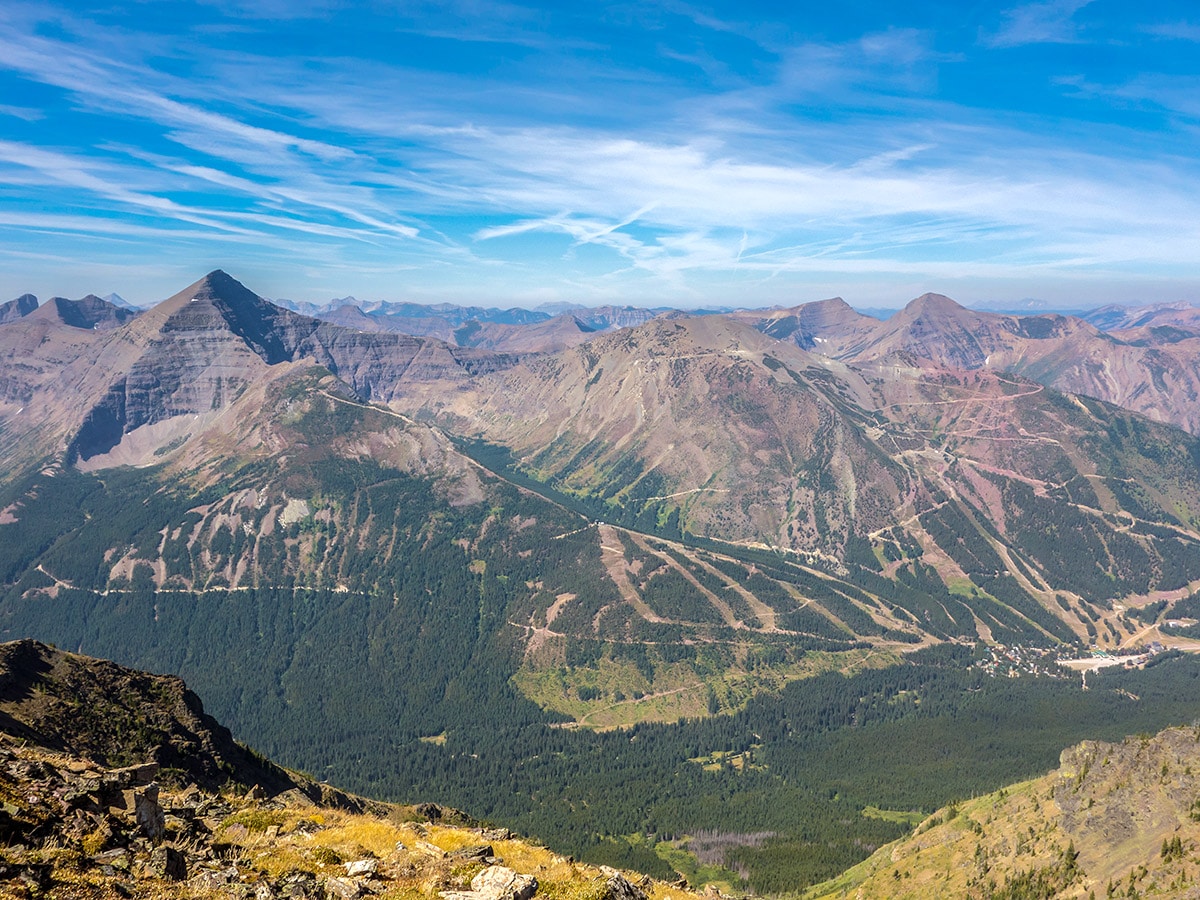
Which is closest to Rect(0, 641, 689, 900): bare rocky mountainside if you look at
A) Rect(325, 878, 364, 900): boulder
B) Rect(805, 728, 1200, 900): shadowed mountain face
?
Rect(325, 878, 364, 900): boulder

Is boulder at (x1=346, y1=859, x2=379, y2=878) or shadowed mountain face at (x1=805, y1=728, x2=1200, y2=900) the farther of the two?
shadowed mountain face at (x1=805, y1=728, x2=1200, y2=900)

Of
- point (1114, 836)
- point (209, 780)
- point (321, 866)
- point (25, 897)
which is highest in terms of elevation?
point (25, 897)

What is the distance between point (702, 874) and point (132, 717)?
153 metres

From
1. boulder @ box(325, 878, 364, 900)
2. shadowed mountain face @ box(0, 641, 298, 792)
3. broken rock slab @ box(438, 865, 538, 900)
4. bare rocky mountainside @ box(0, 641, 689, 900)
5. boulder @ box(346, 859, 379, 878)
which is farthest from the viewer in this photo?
shadowed mountain face @ box(0, 641, 298, 792)

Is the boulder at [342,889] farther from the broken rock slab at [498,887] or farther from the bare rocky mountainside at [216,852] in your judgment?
the broken rock slab at [498,887]

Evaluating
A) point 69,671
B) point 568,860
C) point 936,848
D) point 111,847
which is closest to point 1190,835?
point 936,848

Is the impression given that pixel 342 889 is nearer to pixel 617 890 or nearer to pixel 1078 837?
pixel 617 890

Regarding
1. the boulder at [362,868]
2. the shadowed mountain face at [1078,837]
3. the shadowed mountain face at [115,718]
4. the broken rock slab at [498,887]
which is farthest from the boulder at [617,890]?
the shadowed mountain face at [1078,837]

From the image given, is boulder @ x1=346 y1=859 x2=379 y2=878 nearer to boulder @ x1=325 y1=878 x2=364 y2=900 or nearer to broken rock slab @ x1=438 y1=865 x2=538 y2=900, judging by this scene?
boulder @ x1=325 y1=878 x2=364 y2=900

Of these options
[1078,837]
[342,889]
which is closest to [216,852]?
[342,889]

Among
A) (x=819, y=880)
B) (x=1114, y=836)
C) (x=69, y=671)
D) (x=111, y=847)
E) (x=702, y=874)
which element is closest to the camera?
(x=111, y=847)

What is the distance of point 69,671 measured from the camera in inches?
3839

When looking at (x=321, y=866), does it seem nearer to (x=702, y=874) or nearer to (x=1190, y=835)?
(x=1190, y=835)

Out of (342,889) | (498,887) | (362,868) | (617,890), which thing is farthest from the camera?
(617,890)
